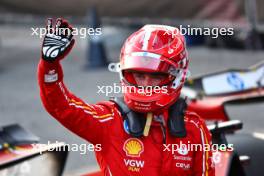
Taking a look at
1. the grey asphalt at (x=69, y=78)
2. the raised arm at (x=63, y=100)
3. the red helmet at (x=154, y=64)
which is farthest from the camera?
the grey asphalt at (x=69, y=78)

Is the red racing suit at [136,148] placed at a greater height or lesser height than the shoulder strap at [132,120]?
lesser

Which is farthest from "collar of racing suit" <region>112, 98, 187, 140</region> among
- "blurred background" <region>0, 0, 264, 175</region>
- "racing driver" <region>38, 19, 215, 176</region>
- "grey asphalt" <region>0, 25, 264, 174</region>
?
"blurred background" <region>0, 0, 264, 175</region>

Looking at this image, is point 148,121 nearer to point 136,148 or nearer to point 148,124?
point 148,124

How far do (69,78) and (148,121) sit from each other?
6706mm

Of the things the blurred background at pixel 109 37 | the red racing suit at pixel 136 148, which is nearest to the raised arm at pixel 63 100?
the red racing suit at pixel 136 148

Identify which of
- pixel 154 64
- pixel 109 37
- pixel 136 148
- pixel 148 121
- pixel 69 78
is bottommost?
pixel 69 78

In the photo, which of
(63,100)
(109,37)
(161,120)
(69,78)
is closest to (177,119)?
(161,120)

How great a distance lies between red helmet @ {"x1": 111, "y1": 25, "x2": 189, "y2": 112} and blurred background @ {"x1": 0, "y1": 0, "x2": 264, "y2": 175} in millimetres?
5215

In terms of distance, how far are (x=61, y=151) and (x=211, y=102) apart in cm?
150

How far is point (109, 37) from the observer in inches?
473

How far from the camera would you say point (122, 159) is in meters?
2.96

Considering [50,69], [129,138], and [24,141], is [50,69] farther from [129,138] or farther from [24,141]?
[24,141]

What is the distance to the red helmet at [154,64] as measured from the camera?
2895mm

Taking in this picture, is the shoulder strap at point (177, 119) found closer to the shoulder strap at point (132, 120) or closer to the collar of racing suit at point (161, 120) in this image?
the collar of racing suit at point (161, 120)
